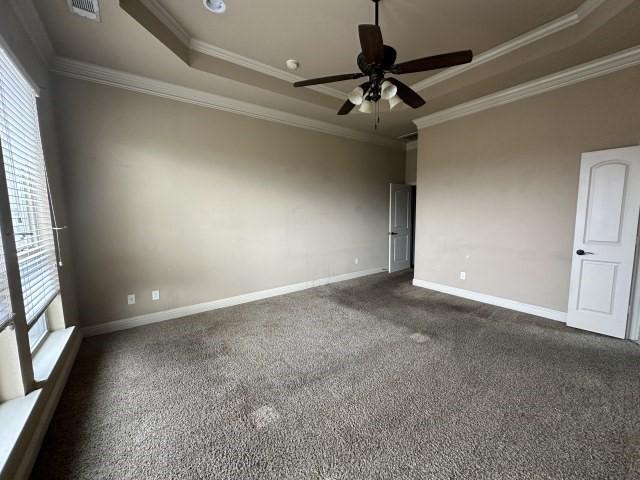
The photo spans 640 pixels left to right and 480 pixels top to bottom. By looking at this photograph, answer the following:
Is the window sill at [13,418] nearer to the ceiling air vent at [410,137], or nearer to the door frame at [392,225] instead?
the door frame at [392,225]

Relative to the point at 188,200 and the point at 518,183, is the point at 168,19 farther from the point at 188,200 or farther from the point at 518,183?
the point at 518,183

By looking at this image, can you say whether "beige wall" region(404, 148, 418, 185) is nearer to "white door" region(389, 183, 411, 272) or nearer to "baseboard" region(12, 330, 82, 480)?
"white door" region(389, 183, 411, 272)

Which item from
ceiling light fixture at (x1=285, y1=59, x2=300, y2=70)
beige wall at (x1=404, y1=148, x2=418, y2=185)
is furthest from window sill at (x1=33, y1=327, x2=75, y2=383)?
beige wall at (x1=404, y1=148, x2=418, y2=185)

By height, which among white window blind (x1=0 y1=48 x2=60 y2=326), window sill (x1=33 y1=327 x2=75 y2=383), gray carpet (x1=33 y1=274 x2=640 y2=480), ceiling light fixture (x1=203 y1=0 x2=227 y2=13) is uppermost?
ceiling light fixture (x1=203 y1=0 x2=227 y2=13)

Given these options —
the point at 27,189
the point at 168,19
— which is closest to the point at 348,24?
the point at 168,19

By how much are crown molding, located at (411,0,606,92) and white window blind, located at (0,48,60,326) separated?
13.7 ft

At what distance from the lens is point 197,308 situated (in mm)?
3682

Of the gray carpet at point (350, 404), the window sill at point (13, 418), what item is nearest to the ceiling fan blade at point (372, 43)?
the gray carpet at point (350, 404)

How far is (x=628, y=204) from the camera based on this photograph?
8.98 feet

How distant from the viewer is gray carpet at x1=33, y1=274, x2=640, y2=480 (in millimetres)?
1456

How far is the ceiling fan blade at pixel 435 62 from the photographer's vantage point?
193 cm

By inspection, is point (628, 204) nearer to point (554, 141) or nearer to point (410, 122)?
point (554, 141)

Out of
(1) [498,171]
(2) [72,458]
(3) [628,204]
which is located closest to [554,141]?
(1) [498,171]

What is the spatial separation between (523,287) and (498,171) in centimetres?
167
